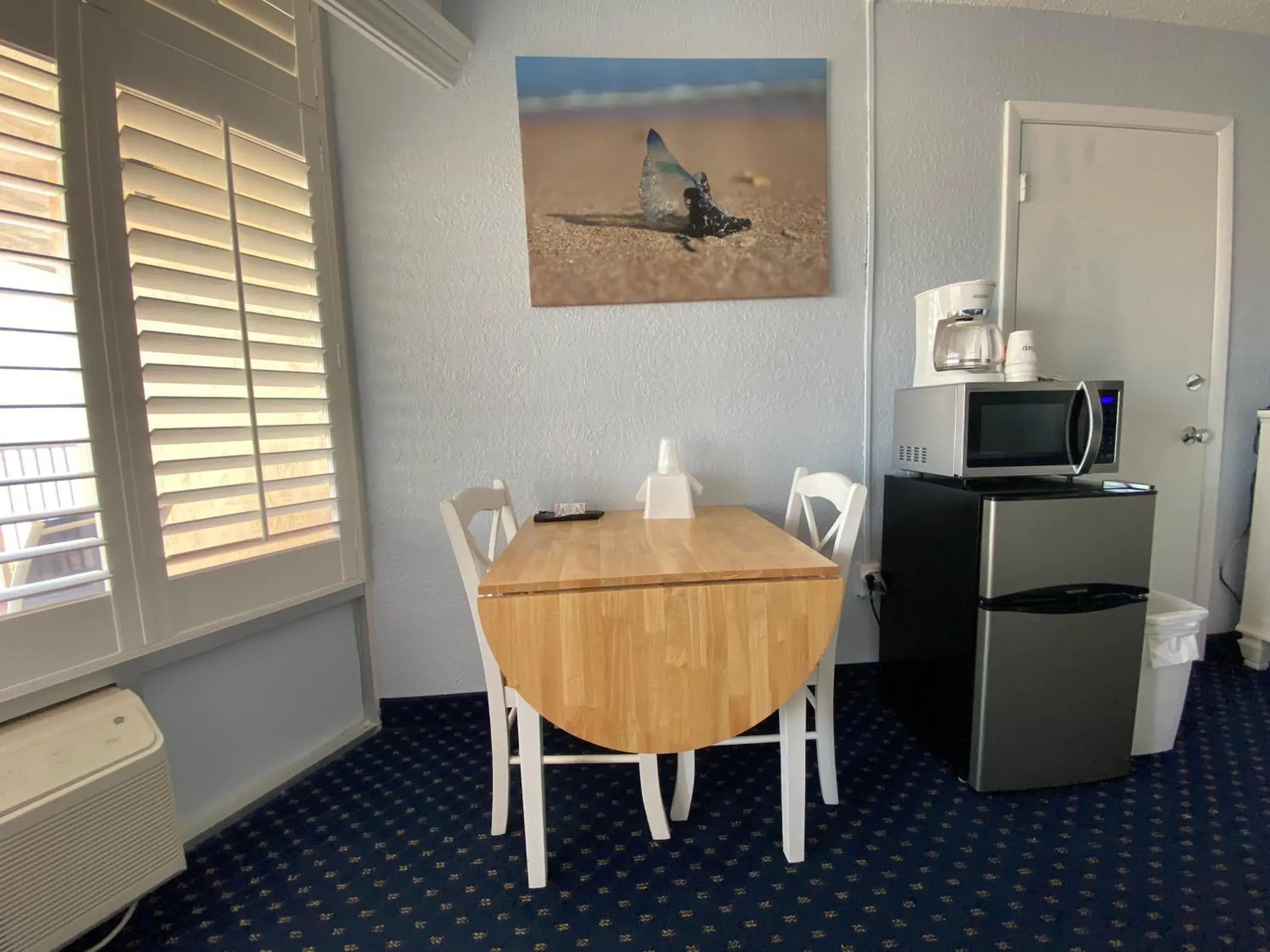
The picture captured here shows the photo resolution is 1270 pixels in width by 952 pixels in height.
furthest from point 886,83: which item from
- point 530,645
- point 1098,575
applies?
point 530,645

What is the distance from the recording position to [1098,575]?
4.40ft

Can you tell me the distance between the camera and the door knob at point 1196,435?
6.42 feet

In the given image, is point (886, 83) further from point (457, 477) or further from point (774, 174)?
point (457, 477)

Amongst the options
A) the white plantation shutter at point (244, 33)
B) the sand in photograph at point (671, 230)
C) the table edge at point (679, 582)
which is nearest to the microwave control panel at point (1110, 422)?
the sand in photograph at point (671, 230)

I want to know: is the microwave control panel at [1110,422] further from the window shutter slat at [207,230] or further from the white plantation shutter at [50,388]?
the white plantation shutter at [50,388]

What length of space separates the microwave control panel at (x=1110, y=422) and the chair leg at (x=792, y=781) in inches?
42.5

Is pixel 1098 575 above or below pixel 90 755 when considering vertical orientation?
above

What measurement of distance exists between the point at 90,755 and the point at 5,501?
21.0 inches

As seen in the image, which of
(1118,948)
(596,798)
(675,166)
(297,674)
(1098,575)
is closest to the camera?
(1118,948)

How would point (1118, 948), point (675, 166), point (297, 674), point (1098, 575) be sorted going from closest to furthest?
point (1118, 948)
point (1098, 575)
point (297, 674)
point (675, 166)

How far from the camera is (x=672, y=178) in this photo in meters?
1.73

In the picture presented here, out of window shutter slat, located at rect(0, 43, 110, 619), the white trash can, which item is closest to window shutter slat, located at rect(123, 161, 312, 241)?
window shutter slat, located at rect(0, 43, 110, 619)

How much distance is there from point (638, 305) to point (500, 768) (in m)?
1.44

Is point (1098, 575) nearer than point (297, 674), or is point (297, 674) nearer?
point (1098, 575)
